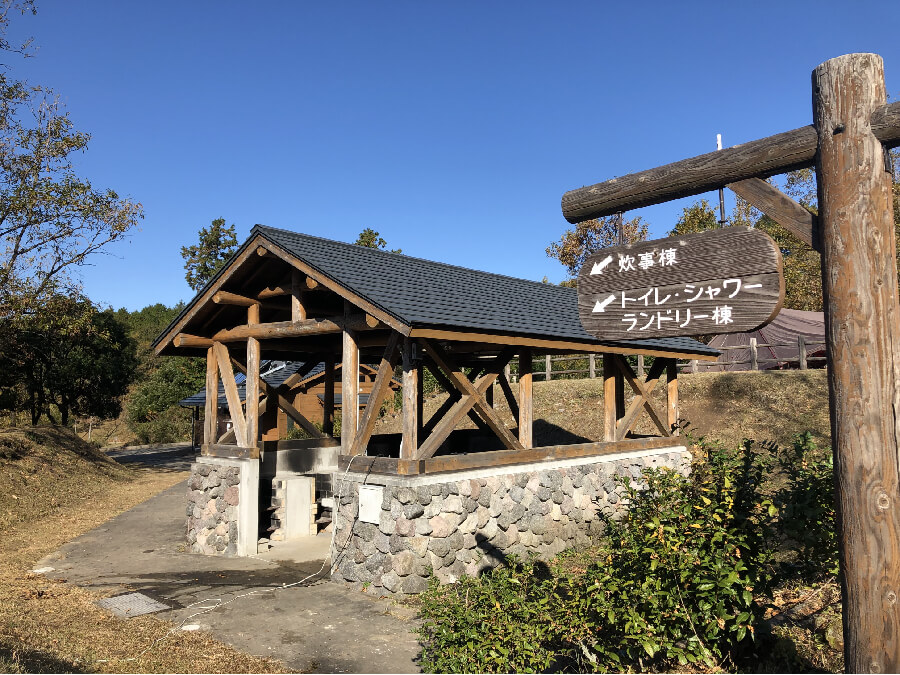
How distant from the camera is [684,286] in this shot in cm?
397

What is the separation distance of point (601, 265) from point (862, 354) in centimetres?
163

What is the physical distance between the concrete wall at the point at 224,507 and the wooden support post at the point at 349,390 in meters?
2.47

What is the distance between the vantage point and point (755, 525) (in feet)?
16.1

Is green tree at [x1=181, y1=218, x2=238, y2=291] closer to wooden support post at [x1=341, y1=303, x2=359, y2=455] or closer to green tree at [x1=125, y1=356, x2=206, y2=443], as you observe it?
green tree at [x1=125, y1=356, x2=206, y2=443]

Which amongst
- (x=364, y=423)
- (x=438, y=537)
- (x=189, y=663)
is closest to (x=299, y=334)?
(x=364, y=423)

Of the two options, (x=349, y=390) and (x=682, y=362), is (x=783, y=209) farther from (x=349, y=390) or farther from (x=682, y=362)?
(x=682, y=362)

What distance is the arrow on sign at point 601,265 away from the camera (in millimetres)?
4383

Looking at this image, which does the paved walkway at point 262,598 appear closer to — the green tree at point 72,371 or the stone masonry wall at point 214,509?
the stone masonry wall at point 214,509

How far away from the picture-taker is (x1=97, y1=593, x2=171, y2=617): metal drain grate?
309 inches

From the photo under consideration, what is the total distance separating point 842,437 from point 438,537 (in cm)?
611

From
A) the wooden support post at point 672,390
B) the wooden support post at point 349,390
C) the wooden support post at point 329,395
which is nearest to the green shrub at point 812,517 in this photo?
the wooden support post at point 349,390

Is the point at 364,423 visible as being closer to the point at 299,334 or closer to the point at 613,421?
the point at 299,334

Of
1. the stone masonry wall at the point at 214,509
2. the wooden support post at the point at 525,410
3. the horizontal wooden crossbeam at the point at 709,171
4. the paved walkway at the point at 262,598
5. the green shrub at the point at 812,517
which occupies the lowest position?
the paved walkway at the point at 262,598

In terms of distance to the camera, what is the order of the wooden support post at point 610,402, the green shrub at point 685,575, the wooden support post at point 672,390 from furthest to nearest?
the wooden support post at point 672,390 → the wooden support post at point 610,402 → the green shrub at point 685,575
